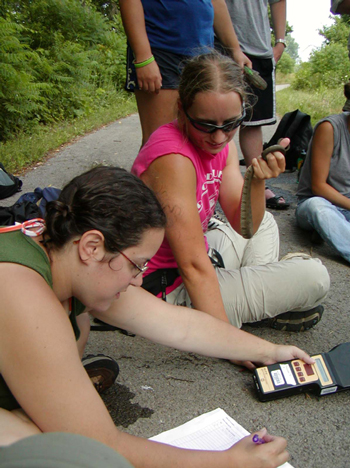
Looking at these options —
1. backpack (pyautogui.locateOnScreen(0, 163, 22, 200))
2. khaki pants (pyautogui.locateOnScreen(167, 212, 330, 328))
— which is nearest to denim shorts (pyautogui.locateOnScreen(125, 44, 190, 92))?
khaki pants (pyautogui.locateOnScreen(167, 212, 330, 328))

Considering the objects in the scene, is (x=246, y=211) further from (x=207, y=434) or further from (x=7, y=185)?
(x=7, y=185)

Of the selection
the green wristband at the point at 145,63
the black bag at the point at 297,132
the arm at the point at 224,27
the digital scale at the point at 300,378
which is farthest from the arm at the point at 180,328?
the black bag at the point at 297,132

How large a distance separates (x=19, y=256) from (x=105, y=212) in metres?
0.25

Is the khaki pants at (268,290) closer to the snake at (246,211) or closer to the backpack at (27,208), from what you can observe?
the snake at (246,211)

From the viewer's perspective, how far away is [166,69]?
2.61 meters

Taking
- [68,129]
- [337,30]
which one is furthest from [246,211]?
[337,30]

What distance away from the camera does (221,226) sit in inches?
101

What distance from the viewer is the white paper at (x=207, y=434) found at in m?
1.44

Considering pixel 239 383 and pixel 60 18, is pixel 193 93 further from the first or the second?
pixel 60 18

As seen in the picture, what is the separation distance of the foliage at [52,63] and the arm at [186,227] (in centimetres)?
503

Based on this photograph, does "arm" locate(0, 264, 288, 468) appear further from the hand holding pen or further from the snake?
the snake

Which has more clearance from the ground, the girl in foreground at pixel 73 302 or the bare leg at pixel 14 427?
the girl in foreground at pixel 73 302

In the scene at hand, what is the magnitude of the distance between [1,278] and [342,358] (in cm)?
132

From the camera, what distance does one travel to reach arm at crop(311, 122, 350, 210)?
10.2ft
